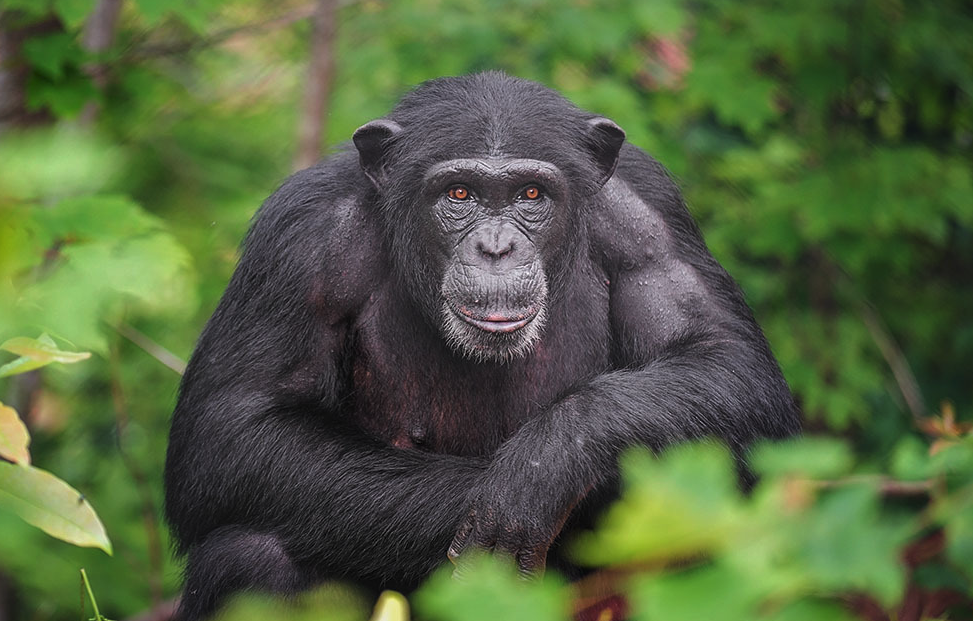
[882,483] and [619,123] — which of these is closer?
[882,483]

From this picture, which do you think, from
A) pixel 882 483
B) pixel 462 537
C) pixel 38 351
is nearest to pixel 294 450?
pixel 462 537

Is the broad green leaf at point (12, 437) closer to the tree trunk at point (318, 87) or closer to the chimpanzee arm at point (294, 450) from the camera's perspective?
the chimpanzee arm at point (294, 450)

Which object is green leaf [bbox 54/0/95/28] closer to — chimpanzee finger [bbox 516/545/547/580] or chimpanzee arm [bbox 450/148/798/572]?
chimpanzee arm [bbox 450/148/798/572]

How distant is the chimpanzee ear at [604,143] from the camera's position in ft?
17.1

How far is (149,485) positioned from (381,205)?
5536 millimetres

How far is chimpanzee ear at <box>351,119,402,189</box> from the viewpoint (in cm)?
511

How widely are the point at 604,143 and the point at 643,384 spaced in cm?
115

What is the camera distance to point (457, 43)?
342 inches

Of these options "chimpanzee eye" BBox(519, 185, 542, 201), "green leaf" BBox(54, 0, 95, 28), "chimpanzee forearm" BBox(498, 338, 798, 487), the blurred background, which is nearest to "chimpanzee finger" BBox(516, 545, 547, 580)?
"chimpanzee forearm" BBox(498, 338, 798, 487)

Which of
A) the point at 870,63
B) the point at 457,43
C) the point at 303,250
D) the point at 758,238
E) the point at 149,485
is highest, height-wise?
the point at 303,250

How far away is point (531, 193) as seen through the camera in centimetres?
497

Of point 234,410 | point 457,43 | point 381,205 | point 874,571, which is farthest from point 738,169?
point 874,571

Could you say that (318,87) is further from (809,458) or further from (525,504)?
(809,458)

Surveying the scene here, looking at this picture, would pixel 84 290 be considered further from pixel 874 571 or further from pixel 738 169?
pixel 738 169
